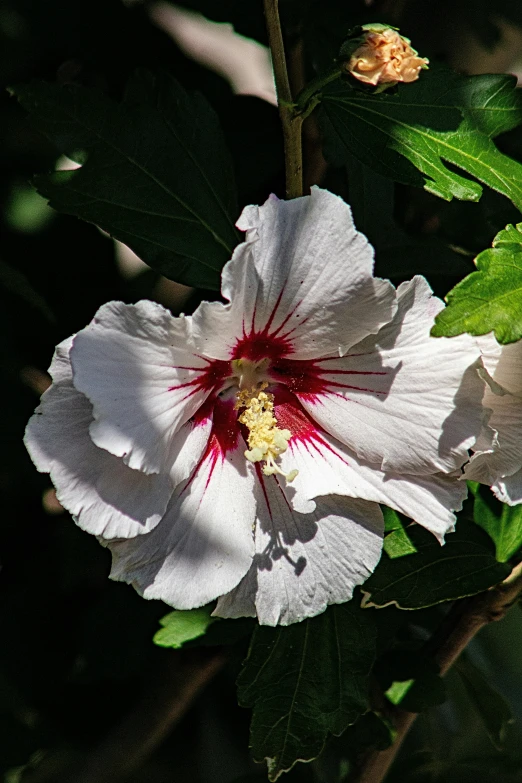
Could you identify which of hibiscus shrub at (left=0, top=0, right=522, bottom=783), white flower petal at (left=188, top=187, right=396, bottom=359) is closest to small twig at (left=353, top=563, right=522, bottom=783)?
hibiscus shrub at (left=0, top=0, right=522, bottom=783)

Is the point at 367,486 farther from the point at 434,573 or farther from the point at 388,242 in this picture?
the point at 388,242

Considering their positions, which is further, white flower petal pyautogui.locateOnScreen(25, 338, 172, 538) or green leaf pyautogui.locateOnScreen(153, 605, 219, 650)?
green leaf pyautogui.locateOnScreen(153, 605, 219, 650)

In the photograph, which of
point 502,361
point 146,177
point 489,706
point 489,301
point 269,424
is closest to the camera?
point 489,301

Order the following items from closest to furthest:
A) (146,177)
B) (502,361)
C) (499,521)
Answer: (502,361), (146,177), (499,521)

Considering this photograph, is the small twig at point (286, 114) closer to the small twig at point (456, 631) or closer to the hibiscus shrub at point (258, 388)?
the hibiscus shrub at point (258, 388)

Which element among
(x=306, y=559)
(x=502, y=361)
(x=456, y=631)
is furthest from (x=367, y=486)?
(x=456, y=631)

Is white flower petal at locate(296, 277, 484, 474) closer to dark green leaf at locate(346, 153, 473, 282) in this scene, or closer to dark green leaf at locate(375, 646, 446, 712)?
dark green leaf at locate(346, 153, 473, 282)

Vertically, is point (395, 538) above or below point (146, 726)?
above
